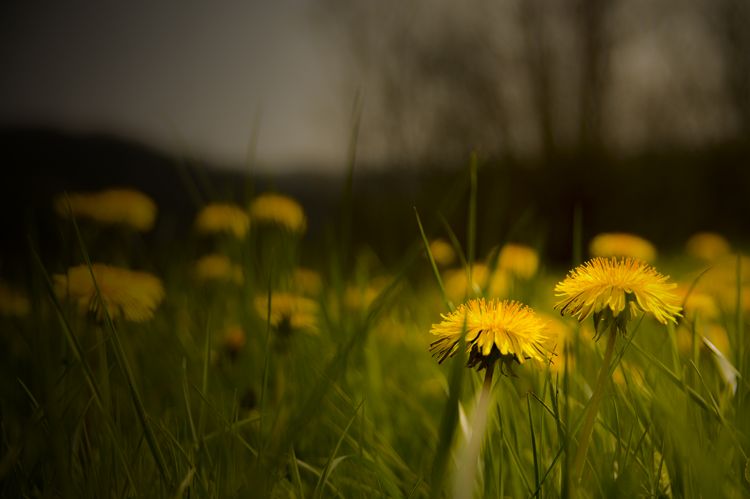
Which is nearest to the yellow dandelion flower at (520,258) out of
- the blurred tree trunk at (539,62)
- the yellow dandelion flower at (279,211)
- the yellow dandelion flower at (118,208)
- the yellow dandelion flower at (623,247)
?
the yellow dandelion flower at (623,247)

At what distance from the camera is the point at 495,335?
264 millimetres

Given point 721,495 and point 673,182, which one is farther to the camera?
point 673,182

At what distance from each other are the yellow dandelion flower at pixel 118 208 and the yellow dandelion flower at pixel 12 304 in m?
0.14

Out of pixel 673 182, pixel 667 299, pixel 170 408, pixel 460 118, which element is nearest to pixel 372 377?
pixel 170 408

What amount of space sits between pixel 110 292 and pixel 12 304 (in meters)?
0.35

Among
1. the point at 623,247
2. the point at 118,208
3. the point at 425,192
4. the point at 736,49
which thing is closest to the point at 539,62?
the point at 736,49

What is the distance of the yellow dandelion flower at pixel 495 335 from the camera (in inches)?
10.4

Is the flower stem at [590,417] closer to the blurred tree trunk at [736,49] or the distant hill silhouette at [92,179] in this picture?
the distant hill silhouette at [92,179]

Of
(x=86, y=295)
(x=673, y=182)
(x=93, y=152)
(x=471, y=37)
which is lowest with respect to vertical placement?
(x=86, y=295)

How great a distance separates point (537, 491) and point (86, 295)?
36cm

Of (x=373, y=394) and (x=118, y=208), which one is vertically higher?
(x=118, y=208)

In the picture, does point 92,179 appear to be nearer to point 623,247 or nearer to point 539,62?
point 623,247

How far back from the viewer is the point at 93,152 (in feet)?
5.40

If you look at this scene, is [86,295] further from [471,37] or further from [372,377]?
[471,37]
